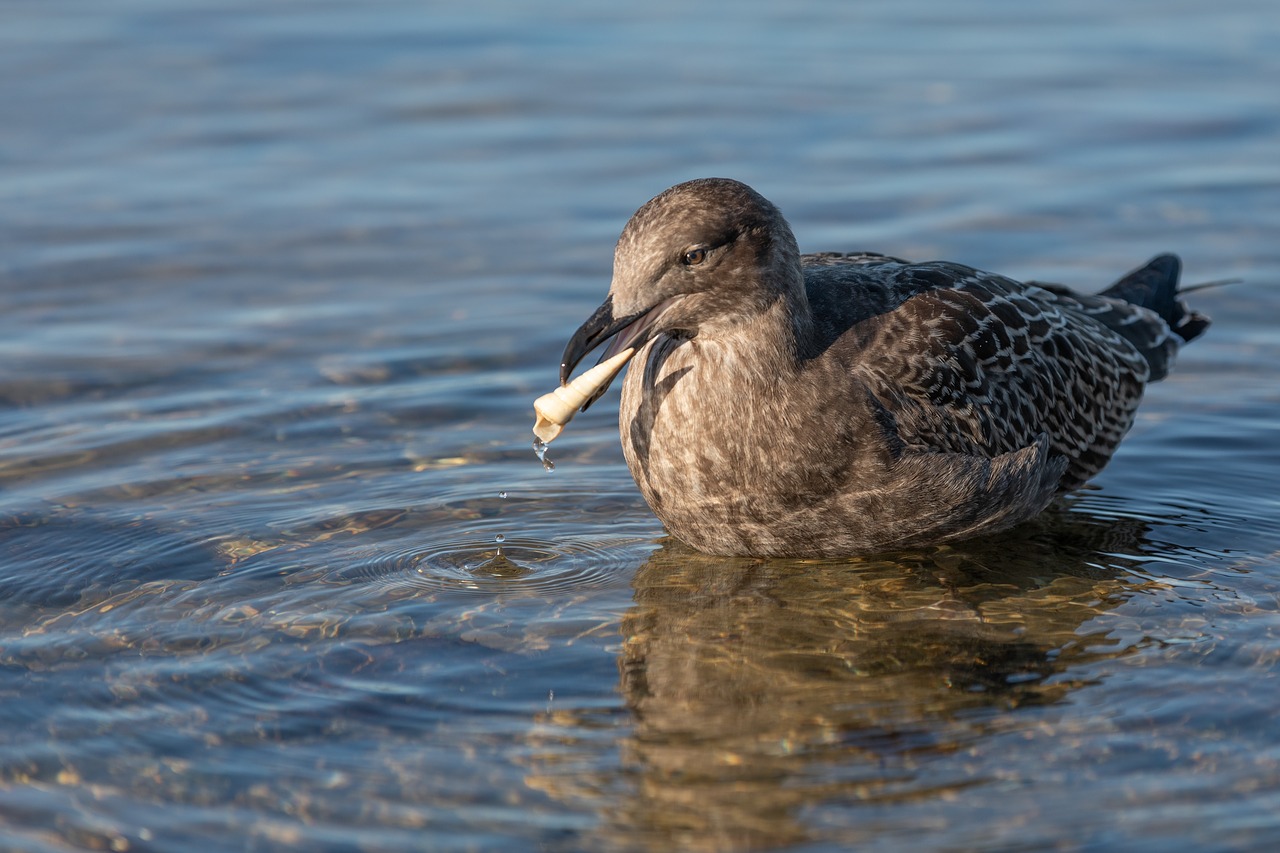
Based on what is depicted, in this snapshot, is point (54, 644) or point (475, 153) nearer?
point (54, 644)

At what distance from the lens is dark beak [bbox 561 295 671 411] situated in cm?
635

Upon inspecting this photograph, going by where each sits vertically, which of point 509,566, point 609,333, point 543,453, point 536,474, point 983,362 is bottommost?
point 509,566

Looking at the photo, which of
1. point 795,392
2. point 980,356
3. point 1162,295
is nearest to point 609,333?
point 795,392

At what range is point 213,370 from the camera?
9.57 m

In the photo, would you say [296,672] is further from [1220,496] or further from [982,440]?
[1220,496]

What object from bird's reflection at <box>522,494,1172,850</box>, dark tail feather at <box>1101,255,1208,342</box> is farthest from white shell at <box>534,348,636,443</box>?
dark tail feather at <box>1101,255,1208,342</box>

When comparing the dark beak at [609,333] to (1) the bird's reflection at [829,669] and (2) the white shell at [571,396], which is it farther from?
(1) the bird's reflection at [829,669]

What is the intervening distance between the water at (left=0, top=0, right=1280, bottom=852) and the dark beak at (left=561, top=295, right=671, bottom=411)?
45.5 inches

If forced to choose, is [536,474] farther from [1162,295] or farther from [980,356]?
[1162,295]

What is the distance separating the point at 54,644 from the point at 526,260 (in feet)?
17.5

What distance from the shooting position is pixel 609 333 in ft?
21.1

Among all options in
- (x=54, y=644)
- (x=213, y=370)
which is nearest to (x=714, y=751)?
(x=54, y=644)

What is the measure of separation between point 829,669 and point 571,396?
1.51 meters

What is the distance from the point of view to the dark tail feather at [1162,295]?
29.9ft
